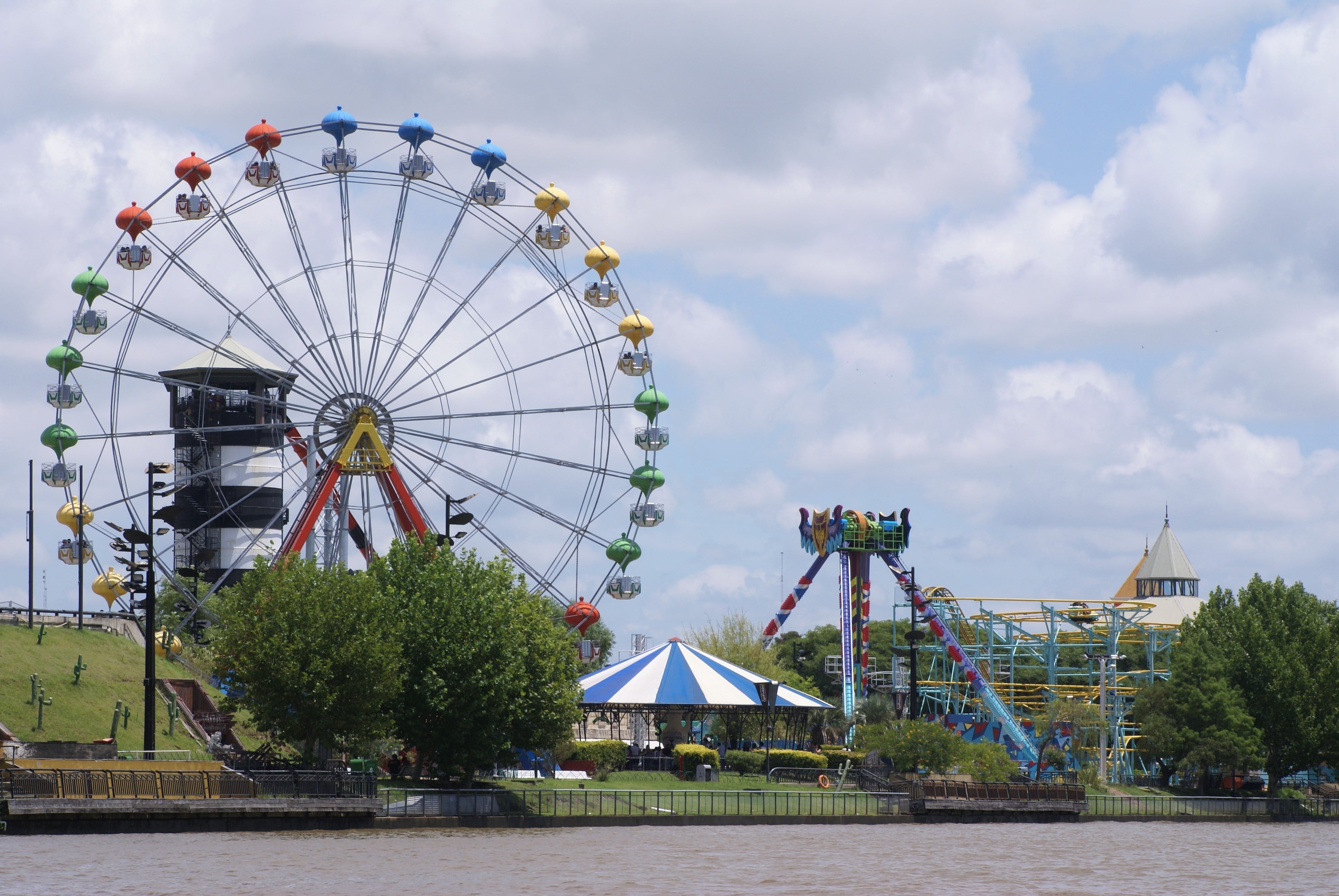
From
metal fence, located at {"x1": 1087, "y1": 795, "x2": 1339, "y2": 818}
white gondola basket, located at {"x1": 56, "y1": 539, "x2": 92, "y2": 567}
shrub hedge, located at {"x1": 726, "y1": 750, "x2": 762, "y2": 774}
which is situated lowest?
metal fence, located at {"x1": 1087, "y1": 795, "x2": 1339, "y2": 818}

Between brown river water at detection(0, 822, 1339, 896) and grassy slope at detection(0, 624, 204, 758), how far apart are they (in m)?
15.1

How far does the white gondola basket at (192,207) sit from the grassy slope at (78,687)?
1597 cm

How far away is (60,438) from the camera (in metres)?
56.9

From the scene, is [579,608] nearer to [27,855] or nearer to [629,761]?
[629,761]

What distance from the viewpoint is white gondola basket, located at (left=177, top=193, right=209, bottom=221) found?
186ft

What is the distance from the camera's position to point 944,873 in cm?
3412

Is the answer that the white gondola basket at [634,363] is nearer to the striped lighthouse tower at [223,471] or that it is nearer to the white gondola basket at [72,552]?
the white gondola basket at [72,552]

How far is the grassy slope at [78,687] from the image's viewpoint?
5159 centimetres

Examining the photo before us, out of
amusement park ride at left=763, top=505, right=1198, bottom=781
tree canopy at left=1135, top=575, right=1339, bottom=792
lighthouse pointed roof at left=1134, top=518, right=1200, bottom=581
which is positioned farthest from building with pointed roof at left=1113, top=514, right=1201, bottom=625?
tree canopy at left=1135, top=575, right=1339, bottom=792

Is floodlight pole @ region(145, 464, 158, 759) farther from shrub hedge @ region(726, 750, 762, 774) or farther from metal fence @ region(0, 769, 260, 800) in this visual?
shrub hedge @ region(726, 750, 762, 774)

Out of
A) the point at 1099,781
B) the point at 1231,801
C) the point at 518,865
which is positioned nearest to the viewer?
the point at 518,865

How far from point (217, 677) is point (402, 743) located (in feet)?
20.1

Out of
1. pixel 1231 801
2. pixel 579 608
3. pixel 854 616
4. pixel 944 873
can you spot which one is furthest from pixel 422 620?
pixel 854 616

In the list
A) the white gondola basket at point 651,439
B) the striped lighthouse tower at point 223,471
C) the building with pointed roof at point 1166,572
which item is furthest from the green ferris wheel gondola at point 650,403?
the building with pointed roof at point 1166,572
